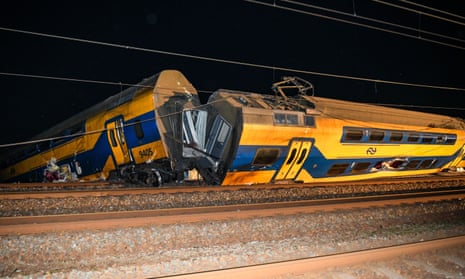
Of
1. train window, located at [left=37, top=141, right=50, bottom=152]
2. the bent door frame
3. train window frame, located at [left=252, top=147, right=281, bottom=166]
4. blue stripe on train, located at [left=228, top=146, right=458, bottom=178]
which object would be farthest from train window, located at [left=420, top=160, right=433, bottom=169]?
train window, located at [left=37, top=141, right=50, bottom=152]

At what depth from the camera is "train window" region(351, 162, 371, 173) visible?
513 inches

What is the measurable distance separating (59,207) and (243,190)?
16.5ft

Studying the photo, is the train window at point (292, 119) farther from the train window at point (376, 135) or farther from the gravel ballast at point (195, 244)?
the gravel ballast at point (195, 244)

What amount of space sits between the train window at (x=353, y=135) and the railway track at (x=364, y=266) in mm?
6965

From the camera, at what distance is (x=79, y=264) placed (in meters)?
4.16

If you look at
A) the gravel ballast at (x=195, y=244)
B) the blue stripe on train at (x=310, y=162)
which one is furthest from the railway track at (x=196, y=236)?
the blue stripe on train at (x=310, y=162)

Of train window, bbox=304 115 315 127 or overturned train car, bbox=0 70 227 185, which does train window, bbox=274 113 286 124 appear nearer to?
train window, bbox=304 115 315 127

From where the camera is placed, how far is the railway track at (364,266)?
380 cm

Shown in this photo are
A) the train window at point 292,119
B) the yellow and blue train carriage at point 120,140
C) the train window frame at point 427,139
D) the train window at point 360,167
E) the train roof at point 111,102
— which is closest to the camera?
the train window at point 292,119

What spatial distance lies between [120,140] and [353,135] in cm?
821

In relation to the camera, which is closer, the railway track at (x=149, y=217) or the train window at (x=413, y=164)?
the railway track at (x=149, y=217)

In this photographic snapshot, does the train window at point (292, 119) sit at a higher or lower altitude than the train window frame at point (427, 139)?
higher

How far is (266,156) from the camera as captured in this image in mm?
10344

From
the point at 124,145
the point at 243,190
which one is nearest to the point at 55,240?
the point at 243,190
